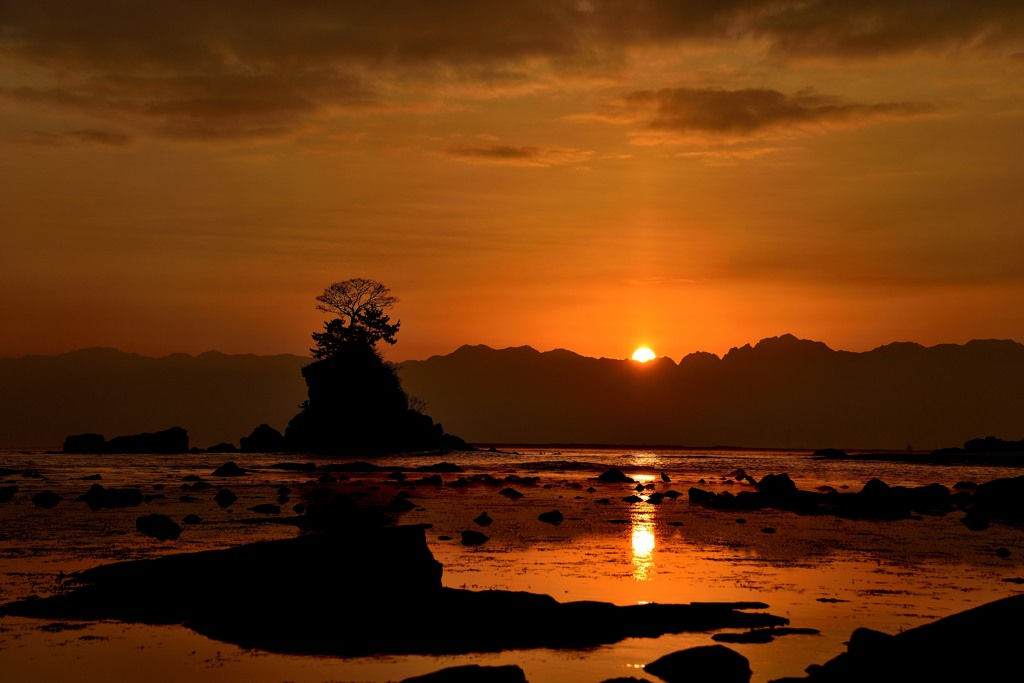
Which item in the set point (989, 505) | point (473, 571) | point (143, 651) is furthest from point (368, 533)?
point (989, 505)

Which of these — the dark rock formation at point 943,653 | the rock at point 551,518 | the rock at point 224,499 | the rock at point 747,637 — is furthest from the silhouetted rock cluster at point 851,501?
the dark rock formation at point 943,653

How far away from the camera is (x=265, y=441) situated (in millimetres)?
152750

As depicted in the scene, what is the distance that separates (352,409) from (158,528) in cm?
9857

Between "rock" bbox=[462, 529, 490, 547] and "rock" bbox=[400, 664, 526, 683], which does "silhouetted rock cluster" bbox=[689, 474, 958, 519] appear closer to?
"rock" bbox=[462, 529, 490, 547]

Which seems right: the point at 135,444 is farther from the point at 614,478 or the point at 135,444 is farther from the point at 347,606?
the point at 347,606

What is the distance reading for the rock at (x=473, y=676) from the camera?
46.9 feet

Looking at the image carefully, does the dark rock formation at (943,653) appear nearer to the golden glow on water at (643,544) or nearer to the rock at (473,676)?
the rock at (473,676)

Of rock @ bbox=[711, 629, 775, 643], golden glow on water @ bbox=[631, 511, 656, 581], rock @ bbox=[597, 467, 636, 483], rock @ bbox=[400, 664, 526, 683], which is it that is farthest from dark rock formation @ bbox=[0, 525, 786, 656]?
rock @ bbox=[597, 467, 636, 483]

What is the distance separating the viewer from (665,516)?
153 feet

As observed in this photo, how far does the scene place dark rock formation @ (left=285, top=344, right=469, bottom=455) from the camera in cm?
12988

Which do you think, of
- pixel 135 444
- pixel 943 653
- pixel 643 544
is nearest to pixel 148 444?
pixel 135 444

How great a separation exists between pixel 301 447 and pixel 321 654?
125 metres

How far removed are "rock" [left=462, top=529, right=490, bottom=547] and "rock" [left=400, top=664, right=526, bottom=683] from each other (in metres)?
17.9

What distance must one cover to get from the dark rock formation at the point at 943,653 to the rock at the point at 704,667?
3.16ft
